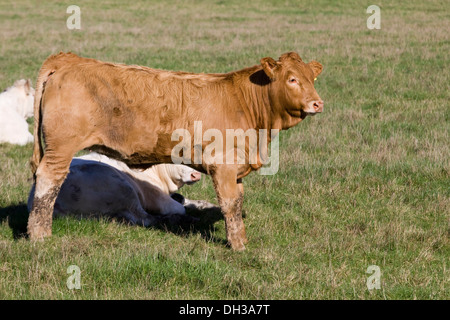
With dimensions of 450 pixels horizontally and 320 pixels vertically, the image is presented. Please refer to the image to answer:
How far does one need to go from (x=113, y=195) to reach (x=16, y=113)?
6084 mm

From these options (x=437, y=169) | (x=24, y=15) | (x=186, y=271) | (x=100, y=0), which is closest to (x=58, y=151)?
(x=186, y=271)

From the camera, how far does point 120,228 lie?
692cm

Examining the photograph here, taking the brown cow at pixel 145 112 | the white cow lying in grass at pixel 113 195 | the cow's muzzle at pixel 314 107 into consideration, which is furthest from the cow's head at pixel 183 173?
the cow's muzzle at pixel 314 107

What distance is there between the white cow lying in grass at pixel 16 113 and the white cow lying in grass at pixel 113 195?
13.6ft

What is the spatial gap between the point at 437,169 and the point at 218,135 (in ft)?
12.8

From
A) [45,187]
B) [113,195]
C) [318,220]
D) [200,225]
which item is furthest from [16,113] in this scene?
[318,220]

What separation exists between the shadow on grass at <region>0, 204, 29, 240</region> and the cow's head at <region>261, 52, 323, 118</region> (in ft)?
9.46

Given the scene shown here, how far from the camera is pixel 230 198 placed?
6328 mm

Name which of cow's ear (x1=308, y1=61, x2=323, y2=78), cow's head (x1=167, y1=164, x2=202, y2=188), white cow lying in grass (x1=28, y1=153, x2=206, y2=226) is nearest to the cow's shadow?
white cow lying in grass (x1=28, y1=153, x2=206, y2=226)

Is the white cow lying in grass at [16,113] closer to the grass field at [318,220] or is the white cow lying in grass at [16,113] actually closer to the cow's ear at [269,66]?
the grass field at [318,220]

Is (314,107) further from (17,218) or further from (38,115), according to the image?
(17,218)

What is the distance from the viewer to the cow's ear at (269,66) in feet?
20.5
